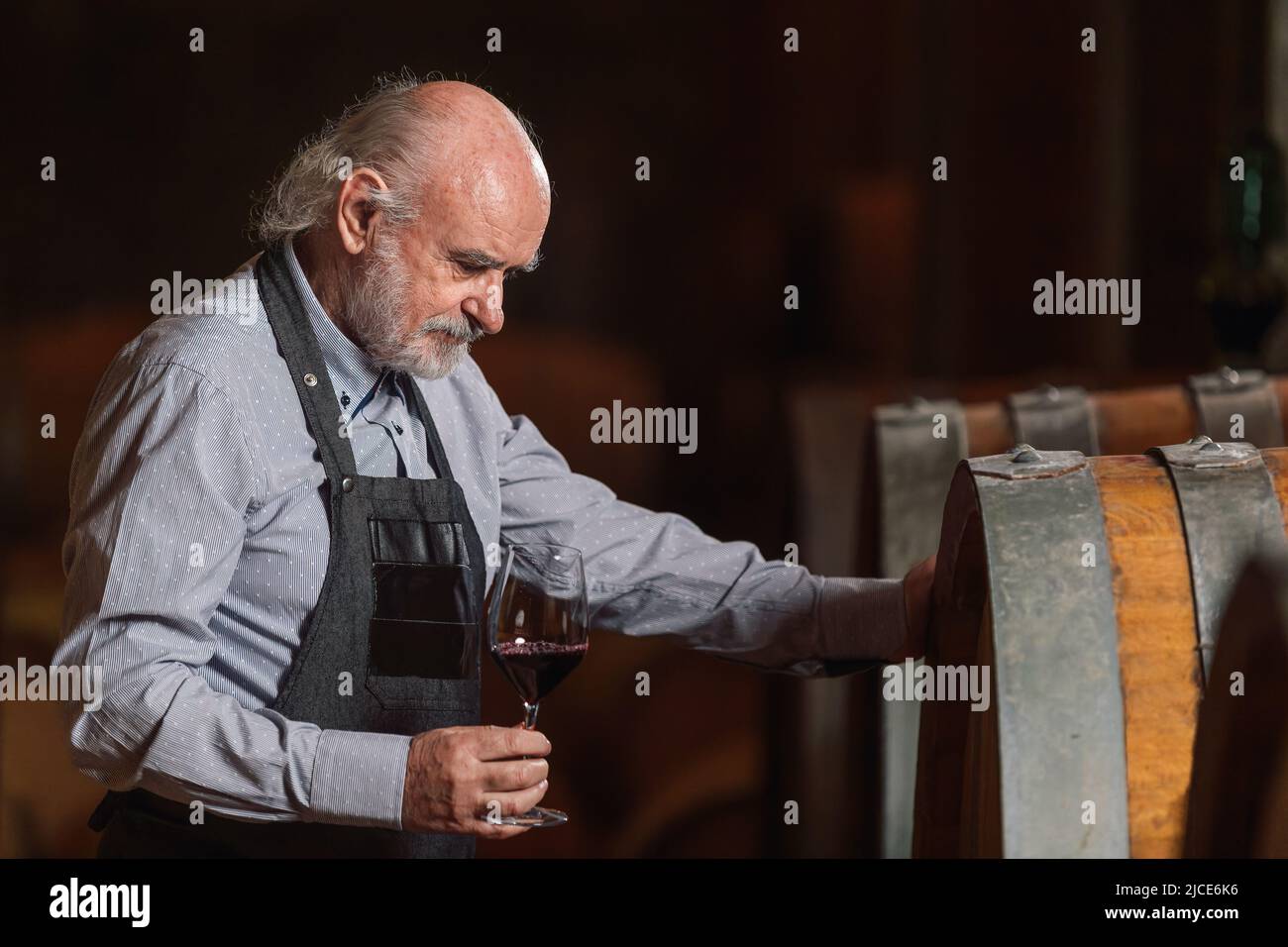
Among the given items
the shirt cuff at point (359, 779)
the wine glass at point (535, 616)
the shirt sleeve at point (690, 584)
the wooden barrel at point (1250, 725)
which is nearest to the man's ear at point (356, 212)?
the shirt sleeve at point (690, 584)

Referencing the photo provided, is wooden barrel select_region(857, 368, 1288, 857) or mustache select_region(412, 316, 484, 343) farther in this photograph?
wooden barrel select_region(857, 368, 1288, 857)

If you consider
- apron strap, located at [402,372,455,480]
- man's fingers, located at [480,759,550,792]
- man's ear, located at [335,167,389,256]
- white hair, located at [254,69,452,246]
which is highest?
white hair, located at [254,69,452,246]

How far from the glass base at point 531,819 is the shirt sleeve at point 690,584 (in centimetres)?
42

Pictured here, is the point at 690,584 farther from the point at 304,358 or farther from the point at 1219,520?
the point at 1219,520

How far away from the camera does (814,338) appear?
5992 mm

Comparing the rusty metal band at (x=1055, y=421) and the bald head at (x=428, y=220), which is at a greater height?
the bald head at (x=428, y=220)

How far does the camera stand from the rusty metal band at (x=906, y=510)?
246 cm

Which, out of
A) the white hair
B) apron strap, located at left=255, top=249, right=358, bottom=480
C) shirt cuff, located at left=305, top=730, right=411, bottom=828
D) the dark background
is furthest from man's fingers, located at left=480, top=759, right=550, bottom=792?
the dark background

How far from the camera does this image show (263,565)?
6.22ft

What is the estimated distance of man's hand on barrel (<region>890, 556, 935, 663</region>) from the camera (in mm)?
1921

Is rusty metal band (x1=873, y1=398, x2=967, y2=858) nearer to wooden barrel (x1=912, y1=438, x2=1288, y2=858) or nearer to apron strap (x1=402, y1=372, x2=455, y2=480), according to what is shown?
apron strap (x1=402, y1=372, x2=455, y2=480)

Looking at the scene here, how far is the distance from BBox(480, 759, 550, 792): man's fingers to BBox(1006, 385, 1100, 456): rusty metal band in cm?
118

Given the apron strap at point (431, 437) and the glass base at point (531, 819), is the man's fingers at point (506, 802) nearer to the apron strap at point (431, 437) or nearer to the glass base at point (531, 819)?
the glass base at point (531, 819)

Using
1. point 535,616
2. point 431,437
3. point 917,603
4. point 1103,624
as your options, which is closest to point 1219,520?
point 1103,624
